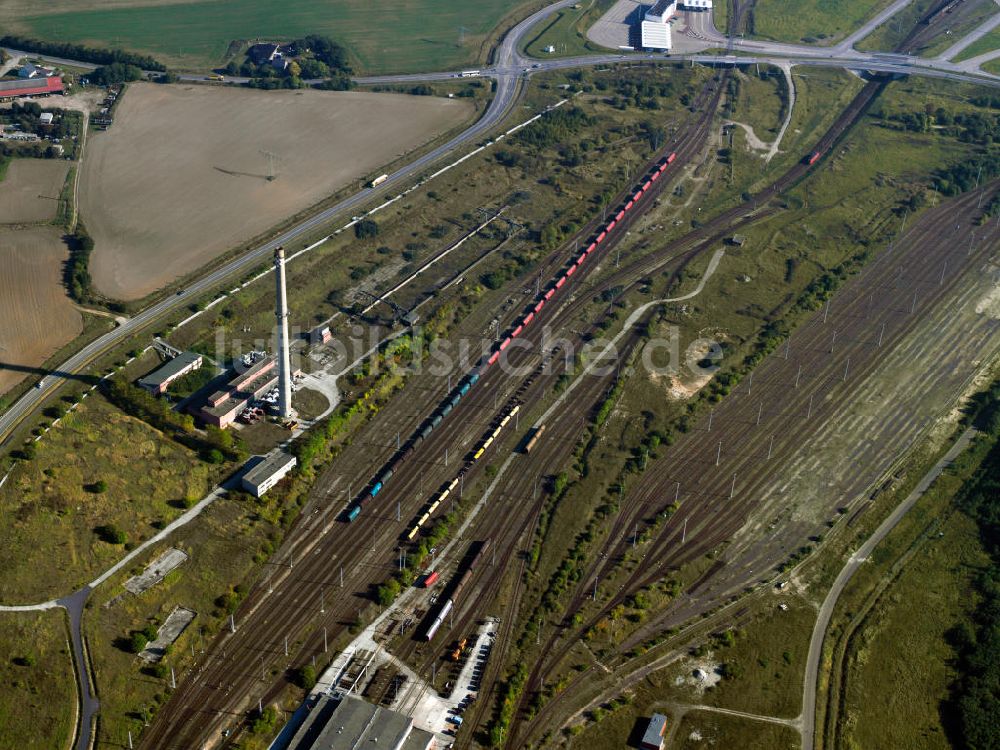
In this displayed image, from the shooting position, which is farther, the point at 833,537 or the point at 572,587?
the point at 833,537

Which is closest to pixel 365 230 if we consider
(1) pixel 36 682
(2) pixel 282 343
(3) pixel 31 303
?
(3) pixel 31 303

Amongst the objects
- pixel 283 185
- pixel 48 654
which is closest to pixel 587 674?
pixel 48 654

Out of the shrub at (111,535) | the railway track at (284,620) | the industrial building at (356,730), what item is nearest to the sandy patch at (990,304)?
the railway track at (284,620)

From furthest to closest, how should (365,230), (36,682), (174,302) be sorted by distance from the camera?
(365,230)
(174,302)
(36,682)

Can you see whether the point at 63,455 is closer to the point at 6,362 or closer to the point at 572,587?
the point at 6,362

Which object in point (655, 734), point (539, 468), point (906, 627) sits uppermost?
point (539, 468)

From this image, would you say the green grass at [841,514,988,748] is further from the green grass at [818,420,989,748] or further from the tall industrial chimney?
the tall industrial chimney

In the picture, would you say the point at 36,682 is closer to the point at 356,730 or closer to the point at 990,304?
the point at 356,730
